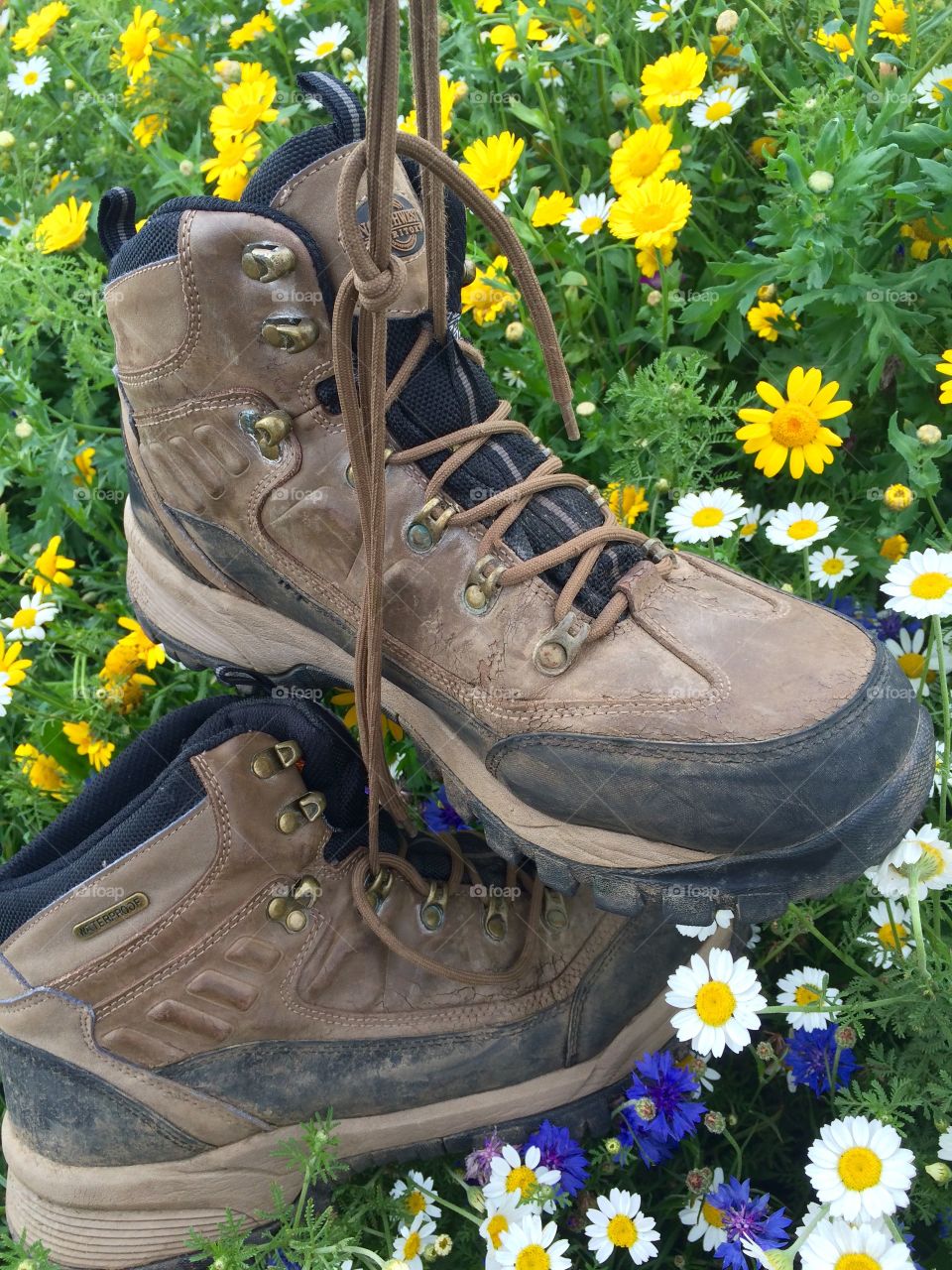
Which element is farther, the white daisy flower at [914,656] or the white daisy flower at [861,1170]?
the white daisy flower at [914,656]

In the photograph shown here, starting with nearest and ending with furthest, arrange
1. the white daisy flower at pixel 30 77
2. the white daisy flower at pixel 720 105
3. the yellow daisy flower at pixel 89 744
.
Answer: the yellow daisy flower at pixel 89 744 → the white daisy flower at pixel 720 105 → the white daisy flower at pixel 30 77

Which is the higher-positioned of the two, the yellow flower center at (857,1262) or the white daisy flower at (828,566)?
the white daisy flower at (828,566)

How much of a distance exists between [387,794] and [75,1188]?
2.50 ft

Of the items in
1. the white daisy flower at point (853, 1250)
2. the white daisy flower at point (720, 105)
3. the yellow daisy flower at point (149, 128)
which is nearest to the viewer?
the white daisy flower at point (853, 1250)

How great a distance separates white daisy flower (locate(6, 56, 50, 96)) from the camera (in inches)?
125

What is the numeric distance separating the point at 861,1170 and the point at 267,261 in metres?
1.48

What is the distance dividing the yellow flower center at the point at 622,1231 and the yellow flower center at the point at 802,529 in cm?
117

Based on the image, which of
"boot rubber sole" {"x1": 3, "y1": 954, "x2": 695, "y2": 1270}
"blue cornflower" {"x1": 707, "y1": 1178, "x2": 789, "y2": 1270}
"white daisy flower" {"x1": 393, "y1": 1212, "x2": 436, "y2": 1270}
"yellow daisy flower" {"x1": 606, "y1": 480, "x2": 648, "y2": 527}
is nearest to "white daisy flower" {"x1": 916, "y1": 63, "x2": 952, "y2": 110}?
"yellow daisy flower" {"x1": 606, "y1": 480, "x2": 648, "y2": 527}

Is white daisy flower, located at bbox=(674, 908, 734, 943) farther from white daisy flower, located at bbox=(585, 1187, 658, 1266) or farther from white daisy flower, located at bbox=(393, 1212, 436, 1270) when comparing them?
white daisy flower, located at bbox=(393, 1212, 436, 1270)

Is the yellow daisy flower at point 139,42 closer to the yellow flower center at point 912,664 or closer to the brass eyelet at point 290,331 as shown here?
the brass eyelet at point 290,331

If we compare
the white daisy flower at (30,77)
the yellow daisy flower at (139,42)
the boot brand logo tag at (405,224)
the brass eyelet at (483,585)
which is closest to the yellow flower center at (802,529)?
the brass eyelet at (483,585)

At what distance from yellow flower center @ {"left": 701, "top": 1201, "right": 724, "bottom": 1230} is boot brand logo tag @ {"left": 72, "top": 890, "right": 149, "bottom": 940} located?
95cm

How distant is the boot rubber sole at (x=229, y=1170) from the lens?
173 cm

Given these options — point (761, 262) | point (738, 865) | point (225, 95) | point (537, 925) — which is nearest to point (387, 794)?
point (537, 925)
